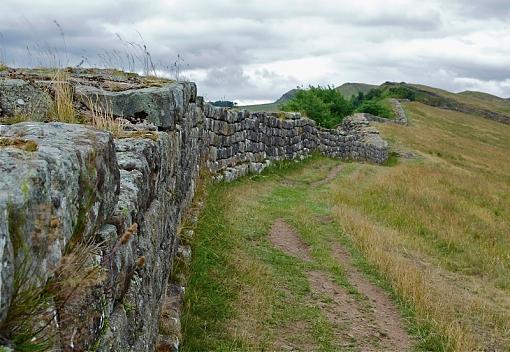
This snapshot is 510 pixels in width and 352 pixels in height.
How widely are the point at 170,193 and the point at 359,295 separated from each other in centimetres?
307

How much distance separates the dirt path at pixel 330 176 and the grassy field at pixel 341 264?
0.25 metres

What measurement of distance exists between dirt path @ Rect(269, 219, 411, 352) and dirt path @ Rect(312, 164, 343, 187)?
29.5ft

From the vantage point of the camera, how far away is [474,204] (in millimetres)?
17781

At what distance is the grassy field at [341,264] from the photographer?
605cm

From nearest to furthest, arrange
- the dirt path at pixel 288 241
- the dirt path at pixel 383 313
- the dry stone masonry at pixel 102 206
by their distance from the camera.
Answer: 1. the dry stone masonry at pixel 102 206
2. the dirt path at pixel 383 313
3. the dirt path at pixel 288 241

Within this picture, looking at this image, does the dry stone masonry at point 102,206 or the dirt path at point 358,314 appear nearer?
the dry stone masonry at point 102,206

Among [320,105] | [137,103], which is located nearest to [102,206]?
[137,103]

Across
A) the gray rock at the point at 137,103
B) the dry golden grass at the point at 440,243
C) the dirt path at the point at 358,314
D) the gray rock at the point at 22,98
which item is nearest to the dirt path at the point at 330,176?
the dry golden grass at the point at 440,243

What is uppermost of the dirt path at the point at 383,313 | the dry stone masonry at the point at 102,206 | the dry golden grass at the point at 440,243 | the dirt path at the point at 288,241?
the dry stone masonry at the point at 102,206

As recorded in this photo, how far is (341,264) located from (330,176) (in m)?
11.9

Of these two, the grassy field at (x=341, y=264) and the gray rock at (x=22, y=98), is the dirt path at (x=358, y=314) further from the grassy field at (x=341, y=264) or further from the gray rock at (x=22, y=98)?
the gray rock at (x=22, y=98)

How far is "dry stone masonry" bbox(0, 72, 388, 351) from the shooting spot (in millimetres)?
1756

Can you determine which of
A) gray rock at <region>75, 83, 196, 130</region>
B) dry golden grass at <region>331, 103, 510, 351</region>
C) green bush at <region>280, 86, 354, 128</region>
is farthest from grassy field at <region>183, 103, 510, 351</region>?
green bush at <region>280, 86, 354, 128</region>

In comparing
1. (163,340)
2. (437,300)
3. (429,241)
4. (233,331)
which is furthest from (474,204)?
(163,340)
